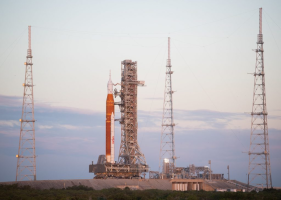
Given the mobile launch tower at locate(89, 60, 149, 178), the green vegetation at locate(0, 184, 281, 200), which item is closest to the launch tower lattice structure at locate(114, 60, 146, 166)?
the mobile launch tower at locate(89, 60, 149, 178)

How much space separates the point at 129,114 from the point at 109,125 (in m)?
4.44

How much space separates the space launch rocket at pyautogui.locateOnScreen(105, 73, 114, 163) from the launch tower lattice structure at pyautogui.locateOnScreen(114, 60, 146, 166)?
1.88 meters

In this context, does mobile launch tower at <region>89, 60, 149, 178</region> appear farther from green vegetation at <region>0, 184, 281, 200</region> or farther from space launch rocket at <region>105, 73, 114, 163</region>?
green vegetation at <region>0, 184, 281, 200</region>

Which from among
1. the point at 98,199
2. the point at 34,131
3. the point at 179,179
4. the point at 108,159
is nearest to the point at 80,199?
the point at 98,199

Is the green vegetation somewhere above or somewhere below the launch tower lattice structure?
below

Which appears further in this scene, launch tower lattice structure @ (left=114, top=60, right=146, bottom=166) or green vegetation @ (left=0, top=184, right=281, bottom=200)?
launch tower lattice structure @ (left=114, top=60, right=146, bottom=166)

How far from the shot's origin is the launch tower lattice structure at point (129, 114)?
299 ft

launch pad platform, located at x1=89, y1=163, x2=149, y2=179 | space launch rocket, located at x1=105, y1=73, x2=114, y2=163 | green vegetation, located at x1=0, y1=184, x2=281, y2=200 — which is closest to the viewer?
green vegetation, located at x1=0, y1=184, x2=281, y2=200

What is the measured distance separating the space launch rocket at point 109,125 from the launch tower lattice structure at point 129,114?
188cm

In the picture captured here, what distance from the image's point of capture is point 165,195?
7188cm

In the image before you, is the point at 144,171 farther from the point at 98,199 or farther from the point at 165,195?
the point at 98,199

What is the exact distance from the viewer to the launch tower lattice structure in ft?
299

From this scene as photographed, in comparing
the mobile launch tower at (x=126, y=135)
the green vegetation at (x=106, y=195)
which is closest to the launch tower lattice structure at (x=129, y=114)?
the mobile launch tower at (x=126, y=135)

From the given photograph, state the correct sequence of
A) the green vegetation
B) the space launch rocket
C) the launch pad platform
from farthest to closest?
the space launch rocket → the launch pad platform → the green vegetation
